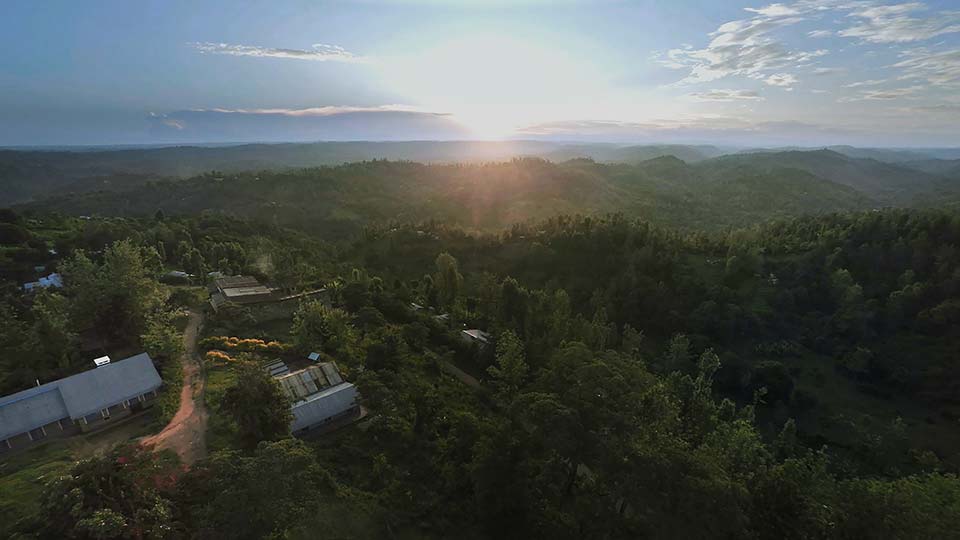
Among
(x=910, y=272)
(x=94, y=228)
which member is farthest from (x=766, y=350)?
(x=94, y=228)

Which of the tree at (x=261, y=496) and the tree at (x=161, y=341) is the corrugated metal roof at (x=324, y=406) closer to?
the tree at (x=261, y=496)

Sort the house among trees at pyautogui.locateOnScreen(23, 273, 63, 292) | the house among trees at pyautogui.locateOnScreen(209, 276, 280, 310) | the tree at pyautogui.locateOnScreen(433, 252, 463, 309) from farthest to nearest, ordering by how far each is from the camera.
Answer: the tree at pyautogui.locateOnScreen(433, 252, 463, 309), the house among trees at pyautogui.locateOnScreen(23, 273, 63, 292), the house among trees at pyautogui.locateOnScreen(209, 276, 280, 310)

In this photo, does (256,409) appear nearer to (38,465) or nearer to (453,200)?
(38,465)

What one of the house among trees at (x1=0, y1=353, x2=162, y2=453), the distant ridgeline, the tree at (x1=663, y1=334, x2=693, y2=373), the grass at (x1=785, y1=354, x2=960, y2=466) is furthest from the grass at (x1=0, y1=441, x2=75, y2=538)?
the distant ridgeline

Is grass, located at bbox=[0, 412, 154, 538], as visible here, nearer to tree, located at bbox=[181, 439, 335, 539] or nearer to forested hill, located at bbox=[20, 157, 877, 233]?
tree, located at bbox=[181, 439, 335, 539]

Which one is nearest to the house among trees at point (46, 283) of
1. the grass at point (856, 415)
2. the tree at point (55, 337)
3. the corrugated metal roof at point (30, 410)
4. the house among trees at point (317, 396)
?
the tree at point (55, 337)

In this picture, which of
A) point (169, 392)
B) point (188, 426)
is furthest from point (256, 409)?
point (169, 392)
